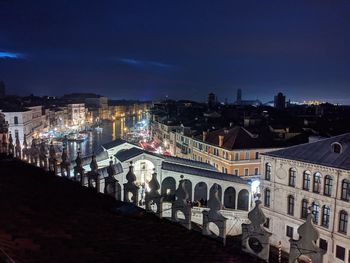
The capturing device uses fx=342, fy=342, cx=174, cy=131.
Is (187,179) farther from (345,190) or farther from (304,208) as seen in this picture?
(345,190)

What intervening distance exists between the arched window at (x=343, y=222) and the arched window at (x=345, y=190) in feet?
3.66

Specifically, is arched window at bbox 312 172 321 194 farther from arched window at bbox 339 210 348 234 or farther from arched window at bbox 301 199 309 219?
arched window at bbox 339 210 348 234

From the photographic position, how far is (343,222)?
25.6 metres

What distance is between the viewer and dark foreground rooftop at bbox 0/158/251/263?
5266mm

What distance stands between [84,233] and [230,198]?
3357cm

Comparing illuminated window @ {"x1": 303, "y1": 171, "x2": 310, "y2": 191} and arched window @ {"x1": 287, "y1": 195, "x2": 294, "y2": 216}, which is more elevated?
illuminated window @ {"x1": 303, "y1": 171, "x2": 310, "y2": 191}

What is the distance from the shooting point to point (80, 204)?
8.68 metres

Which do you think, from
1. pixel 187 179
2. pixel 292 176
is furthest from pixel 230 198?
pixel 292 176

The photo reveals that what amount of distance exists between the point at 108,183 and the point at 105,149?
3049cm

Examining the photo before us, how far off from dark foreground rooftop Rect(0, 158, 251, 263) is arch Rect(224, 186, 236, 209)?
29382 millimetres

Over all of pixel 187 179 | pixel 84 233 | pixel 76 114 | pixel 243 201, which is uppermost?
pixel 84 233

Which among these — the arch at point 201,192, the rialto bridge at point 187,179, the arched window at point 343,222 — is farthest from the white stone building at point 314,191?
the arch at point 201,192

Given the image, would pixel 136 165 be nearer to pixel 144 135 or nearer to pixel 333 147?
pixel 333 147

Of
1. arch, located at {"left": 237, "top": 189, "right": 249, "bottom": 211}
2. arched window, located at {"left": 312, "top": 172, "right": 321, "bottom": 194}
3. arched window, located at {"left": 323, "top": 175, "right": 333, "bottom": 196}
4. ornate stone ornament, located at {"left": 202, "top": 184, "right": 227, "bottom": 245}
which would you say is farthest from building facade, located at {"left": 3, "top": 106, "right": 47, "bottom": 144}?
ornate stone ornament, located at {"left": 202, "top": 184, "right": 227, "bottom": 245}
